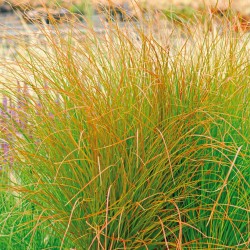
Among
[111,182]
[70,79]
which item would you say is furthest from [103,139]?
[70,79]

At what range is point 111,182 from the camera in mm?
2010

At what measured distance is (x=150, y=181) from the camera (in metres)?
2.01

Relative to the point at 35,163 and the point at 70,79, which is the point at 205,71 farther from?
the point at 35,163

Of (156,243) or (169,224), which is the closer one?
(156,243)

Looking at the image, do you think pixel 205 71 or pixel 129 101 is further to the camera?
pixel 205 71

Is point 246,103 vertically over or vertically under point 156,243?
over

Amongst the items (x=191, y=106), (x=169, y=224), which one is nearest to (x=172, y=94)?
(x=191, y=106)

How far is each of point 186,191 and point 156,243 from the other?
229 mm

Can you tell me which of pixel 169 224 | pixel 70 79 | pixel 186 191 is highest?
pixel 70 79

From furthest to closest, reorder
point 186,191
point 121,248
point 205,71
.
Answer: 1. point 205,71
2. point 186,191
3. point 121,248

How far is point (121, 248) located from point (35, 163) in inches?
19.4

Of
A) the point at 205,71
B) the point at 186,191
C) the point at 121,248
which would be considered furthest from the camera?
the point at 205,71

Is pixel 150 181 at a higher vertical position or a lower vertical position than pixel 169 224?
higher

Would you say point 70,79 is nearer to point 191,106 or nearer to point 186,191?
point 191,106
